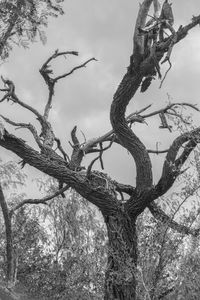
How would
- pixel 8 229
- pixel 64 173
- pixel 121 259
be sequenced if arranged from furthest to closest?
1. pixel 8 229
2. pixel 64 173
3. pixel 121 259

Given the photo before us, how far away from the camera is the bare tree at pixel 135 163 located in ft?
35.4

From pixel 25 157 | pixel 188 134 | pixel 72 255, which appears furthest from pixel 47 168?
pixel 72 255

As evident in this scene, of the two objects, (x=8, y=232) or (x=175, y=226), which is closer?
(x=175, y=226)

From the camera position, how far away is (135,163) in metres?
13.4

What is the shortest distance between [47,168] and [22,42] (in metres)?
5.45

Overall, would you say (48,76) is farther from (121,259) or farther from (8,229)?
(121,259)

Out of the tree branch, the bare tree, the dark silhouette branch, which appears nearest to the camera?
the bare tree

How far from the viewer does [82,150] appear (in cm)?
1567

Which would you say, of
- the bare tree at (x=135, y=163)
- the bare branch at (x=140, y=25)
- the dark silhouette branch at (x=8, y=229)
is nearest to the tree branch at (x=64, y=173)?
the bare tree at (x=135, y=163)

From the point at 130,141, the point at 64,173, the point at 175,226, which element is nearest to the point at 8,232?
the point at 64,173

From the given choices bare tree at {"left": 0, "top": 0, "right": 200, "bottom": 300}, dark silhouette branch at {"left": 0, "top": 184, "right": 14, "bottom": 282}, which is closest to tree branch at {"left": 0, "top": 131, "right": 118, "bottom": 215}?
bare tree at {"left": 0, "top": 0, "right": 200, "bottom": 300}

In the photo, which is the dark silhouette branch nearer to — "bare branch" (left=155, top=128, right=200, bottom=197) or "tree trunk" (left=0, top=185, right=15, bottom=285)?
"tree trunk" (left=0, top=185, right=15, bottom=285)

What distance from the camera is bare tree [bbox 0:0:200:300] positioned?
1080 cm

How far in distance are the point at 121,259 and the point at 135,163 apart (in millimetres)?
2477
